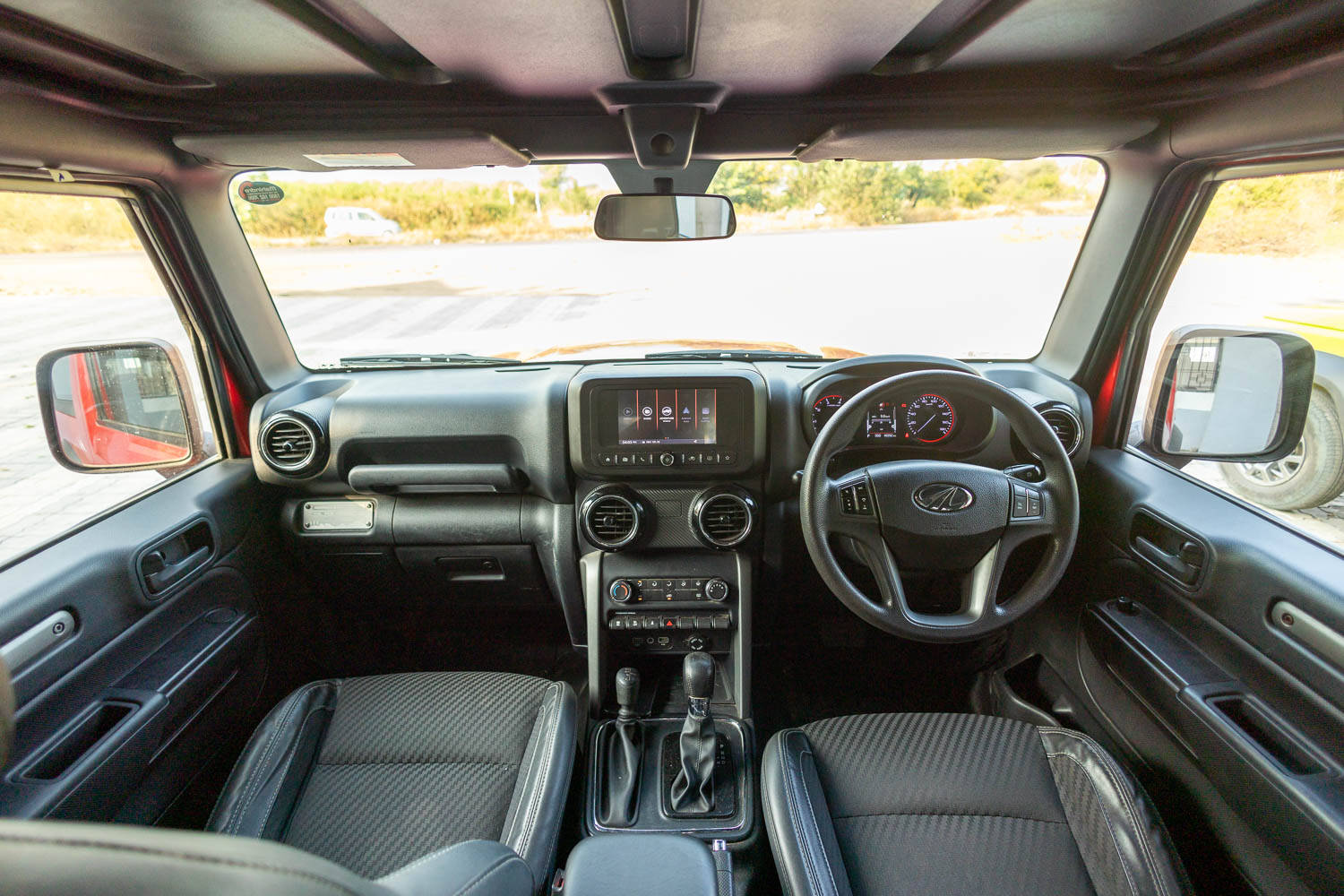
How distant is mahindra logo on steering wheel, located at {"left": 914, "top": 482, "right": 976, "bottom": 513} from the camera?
2016 mm

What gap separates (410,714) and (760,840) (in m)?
1.21

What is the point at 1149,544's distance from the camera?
239 centimetres

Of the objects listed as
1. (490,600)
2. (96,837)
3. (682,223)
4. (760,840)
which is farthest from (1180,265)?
(96,837)

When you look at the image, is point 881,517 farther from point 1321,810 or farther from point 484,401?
point 484,401

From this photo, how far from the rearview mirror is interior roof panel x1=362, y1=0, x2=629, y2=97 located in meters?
0.39

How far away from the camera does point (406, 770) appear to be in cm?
217

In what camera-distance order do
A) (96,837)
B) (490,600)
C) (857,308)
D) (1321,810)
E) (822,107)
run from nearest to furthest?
1. (96,837)
2. (1321,810)
3. (822,107)
4. (490,600)
5. (857,308)

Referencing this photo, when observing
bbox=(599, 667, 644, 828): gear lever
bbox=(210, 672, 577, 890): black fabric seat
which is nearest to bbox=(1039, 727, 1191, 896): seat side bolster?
bbox=(599, 667, 644, 828): gear lever

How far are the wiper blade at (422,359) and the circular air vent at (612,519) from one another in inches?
31.4

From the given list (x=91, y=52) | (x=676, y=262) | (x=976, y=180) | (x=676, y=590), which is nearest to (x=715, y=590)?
(x=676, y=590)

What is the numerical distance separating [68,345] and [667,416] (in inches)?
77.7

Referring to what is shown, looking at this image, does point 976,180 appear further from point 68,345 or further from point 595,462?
point 68,345

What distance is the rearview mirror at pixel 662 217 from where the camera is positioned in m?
2.62

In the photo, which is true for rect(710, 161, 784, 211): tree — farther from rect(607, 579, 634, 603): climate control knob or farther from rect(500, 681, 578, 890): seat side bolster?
rect(500, 681, 578, 890): seat side bolster
